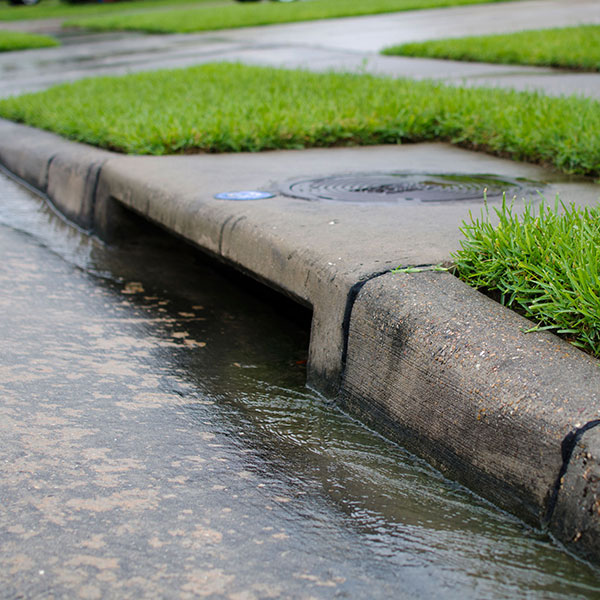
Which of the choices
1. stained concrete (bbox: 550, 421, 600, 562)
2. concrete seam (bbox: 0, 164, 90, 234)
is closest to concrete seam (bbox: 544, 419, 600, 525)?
stained concrete (bbox: 550, 421, 600, 562)

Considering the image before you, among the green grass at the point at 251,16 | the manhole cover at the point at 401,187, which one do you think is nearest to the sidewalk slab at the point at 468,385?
the manhole cover at the point at 401,187

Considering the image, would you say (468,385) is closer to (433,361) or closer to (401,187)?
(433,361)

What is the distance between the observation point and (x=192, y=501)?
1.59 meters

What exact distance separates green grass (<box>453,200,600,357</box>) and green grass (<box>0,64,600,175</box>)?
1.37 meters

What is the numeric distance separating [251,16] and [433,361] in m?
13.7

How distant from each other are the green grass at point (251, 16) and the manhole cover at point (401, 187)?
1038 centimetres

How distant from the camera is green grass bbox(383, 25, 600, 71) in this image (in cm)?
658

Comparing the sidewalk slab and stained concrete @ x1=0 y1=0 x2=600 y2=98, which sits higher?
stained concrete @ x1=0 y1=0 x2=600 y2=98

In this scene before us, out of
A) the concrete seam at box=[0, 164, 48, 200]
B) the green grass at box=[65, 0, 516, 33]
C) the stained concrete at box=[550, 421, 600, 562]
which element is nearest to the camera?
the stained concrete at box=[550, 421, 600, 562]

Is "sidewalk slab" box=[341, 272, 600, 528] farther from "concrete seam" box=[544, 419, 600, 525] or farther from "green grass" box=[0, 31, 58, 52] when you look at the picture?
"green grass" box=[0, 31, 58, 52]

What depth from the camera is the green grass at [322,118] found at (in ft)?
12.1

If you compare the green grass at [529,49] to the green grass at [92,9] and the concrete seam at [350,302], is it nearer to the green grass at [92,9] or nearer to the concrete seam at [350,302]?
the concrete seam at [350,302]

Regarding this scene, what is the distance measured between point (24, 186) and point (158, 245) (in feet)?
4.53

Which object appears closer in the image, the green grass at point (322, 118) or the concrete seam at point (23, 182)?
the green grass at point (322, 118)
